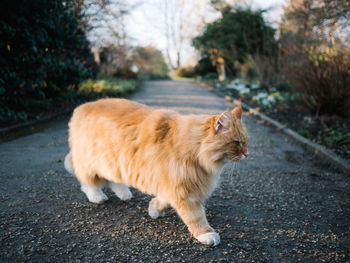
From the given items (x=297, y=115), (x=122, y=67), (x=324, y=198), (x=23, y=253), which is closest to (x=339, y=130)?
(x=297, y=115)

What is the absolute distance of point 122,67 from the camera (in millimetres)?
20625

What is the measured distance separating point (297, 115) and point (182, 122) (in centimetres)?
604

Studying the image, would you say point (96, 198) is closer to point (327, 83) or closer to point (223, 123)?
point (223, 123)

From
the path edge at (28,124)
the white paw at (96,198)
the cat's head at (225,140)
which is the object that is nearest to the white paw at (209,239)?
the cat's head at (225,140)

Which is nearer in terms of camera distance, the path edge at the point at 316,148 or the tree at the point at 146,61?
the path edge at the point at 316,148

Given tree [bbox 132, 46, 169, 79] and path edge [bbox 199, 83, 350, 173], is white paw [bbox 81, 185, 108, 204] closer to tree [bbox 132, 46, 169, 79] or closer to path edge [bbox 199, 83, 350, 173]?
path edge [bbox 199, 83, 350, 173]

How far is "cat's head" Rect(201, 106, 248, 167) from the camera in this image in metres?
2.02

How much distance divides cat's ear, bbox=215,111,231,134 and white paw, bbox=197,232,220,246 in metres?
0.91

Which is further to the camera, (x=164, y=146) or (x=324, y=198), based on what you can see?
(x=324, y=198)

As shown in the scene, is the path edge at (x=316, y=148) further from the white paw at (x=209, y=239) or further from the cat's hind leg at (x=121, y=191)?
the cat's hind leg at (x=121, y=191)

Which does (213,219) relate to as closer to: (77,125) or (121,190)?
(121,190)

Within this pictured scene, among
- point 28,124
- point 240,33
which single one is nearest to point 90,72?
point 28,124

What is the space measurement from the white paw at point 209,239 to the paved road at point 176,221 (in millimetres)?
59

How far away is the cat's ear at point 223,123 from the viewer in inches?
79.2
